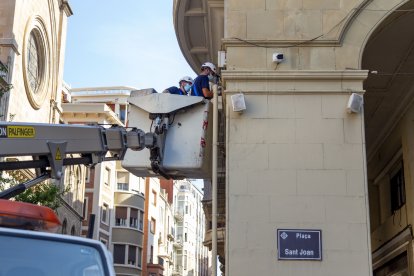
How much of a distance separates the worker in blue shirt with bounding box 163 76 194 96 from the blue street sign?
3135 millimetres

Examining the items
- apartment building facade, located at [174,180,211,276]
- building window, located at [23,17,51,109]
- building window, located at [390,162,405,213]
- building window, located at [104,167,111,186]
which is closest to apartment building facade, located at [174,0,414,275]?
building window, located at [390,162,405,213]

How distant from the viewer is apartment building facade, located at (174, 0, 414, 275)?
1009cm

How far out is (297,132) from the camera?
10.6 meters

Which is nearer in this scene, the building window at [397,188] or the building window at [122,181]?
the building window at [397,188]

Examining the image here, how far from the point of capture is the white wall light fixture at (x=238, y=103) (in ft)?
34.8

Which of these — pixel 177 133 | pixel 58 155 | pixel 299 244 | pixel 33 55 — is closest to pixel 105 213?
pixel 33 55

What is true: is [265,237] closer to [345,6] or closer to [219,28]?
[345,6]

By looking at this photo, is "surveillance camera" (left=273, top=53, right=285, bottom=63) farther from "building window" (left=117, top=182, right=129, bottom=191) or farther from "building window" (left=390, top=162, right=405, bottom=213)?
"building window" (left=117, top=182, right=129, bottom=191)

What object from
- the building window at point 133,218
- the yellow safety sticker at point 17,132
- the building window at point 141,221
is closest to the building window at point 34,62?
the building window at point 133,218

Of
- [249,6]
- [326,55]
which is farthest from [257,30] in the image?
[326,55]

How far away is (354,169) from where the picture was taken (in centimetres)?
1042

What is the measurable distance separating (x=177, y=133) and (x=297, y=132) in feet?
6.65

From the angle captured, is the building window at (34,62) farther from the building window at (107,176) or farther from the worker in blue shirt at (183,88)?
the worker in blue shirt at (183,88)

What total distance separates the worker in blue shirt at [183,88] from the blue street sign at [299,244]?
3.14m
